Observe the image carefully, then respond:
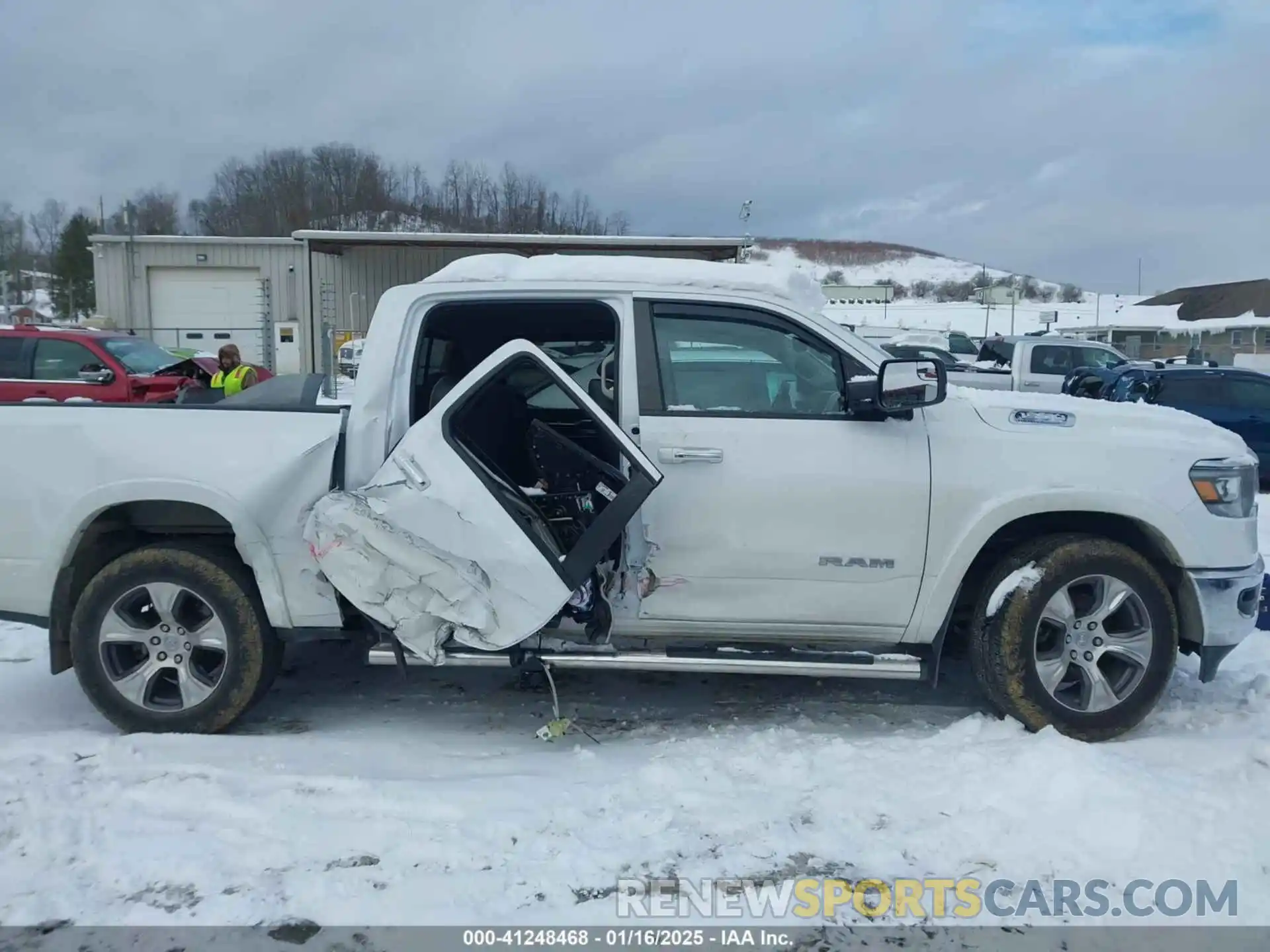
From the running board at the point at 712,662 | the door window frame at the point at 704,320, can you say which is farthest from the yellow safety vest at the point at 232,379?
the door window frame at the point at 704,320

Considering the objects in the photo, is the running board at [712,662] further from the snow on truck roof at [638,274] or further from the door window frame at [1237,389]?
the door window frame at [1237,389]

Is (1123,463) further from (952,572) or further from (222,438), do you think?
(222,438)

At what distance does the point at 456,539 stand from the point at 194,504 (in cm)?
130

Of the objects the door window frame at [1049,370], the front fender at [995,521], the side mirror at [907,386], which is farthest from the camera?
the door window frame at [1049,370]

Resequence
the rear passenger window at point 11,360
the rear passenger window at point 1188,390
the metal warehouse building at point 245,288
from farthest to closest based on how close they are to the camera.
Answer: the metal warehouse building at point 245,288
the rear passenger window at point 1188,390
the rear passenger window at point 11,360

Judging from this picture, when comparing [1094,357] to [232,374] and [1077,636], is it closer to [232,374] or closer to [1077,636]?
[232,374]

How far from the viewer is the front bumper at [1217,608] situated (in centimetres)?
425

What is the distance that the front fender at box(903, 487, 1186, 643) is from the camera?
417cm

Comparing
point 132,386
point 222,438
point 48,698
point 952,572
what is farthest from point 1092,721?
point 132,386

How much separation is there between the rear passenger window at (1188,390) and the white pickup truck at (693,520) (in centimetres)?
997

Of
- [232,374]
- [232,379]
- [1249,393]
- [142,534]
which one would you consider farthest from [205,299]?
[142,534]

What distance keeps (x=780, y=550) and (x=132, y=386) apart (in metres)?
11.5

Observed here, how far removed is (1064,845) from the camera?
136 inches

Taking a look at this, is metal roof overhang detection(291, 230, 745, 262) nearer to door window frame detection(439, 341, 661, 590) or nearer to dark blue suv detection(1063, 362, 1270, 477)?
dark blue suv detection(1063, 362, 1270, 477)
